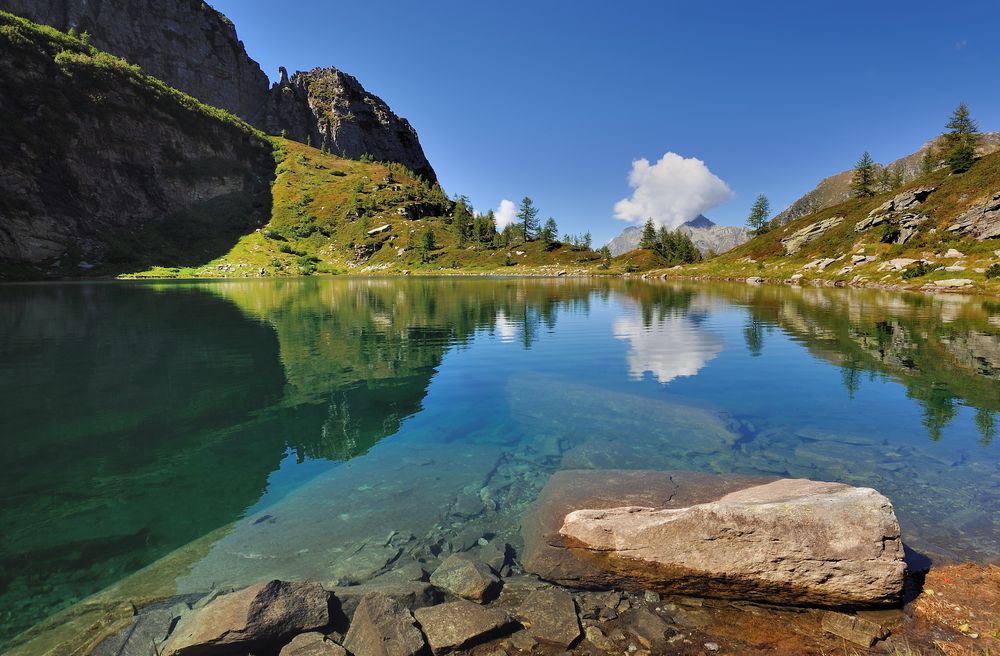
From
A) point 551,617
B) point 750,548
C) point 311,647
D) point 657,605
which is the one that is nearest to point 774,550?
point 750,548

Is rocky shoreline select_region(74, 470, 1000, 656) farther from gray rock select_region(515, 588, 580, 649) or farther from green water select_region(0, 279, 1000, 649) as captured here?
green water select_region(0, 279, 1000, 649)

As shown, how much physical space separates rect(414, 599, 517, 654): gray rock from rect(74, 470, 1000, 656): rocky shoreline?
21 millimetres

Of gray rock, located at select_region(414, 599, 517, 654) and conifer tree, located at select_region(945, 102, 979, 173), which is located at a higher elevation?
conifer tree, located at select_region(945, 102, 979, 173)

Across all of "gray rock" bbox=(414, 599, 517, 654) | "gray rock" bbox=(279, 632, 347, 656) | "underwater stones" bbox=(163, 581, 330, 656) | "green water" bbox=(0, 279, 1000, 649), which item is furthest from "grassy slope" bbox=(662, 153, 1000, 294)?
"underwater stones" bbox=(163, 581, 330, 656)

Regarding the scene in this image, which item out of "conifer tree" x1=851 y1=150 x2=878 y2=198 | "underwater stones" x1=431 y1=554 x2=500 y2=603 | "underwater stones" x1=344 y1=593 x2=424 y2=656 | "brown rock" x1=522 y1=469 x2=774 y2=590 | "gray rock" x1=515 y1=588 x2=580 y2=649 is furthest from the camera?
"conifer tree" x1=851 y1=150 x2=878 y2=198

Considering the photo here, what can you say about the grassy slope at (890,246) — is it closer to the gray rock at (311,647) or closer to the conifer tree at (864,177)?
the conifer tree at (864,177)

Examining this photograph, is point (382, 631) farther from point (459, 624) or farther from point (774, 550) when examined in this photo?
point (774, 550)

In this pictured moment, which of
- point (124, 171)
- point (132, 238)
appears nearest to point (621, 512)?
point (132, 238)

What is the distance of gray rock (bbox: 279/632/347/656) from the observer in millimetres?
6750

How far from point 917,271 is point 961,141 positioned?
77818 mm

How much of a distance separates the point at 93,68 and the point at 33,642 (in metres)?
264

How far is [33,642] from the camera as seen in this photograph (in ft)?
23.5

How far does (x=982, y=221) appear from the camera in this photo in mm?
82562

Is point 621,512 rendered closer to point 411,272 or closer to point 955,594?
point 955,594
